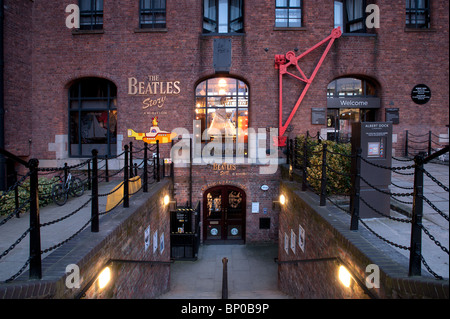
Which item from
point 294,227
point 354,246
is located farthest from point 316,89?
point 354,246

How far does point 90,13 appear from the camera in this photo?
10.7m

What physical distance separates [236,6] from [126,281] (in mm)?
10884

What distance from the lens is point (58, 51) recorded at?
10438 millimetres

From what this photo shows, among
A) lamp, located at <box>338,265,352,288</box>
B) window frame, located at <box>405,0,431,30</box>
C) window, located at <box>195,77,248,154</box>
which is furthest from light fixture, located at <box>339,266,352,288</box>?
window frame, located at <box>405,0,431,30</box>

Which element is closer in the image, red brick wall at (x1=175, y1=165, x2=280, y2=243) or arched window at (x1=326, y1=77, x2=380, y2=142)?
red brick wall at (x1=175, y1=165, x2=280, y2=243)

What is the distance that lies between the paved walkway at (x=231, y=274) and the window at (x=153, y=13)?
8908 millimetres

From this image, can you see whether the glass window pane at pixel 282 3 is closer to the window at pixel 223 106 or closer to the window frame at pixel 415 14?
the window at pixel 223 106

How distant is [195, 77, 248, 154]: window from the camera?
1089 centimetres

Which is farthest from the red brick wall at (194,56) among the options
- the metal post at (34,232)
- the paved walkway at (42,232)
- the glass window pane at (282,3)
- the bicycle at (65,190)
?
the metal post at (34,232)

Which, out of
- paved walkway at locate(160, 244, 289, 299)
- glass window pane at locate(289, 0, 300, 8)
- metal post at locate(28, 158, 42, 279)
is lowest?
paved walkway at locate(160, 244, 289, 299)

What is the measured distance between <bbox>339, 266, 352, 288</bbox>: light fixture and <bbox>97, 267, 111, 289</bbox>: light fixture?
3.16 metres

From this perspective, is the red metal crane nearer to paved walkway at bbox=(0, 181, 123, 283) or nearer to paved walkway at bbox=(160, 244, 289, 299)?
paved walkway at bbox=(160, 244, 289, 299)

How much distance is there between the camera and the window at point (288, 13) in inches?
424
